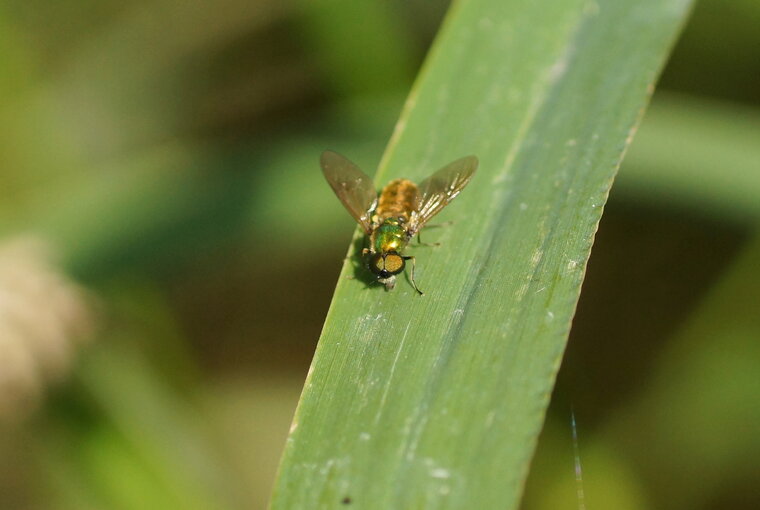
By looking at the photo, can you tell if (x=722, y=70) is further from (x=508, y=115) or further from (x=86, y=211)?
(x=86, y=211)

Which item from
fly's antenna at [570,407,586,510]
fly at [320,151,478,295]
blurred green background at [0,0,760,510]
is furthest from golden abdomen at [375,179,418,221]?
fly's antenna at [570,407,586,510]

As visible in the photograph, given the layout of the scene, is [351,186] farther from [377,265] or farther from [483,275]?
[483,275]

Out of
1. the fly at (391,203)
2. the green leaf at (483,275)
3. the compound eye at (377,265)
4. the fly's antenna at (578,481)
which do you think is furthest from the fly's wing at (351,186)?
the fly's antenna at (578,481)

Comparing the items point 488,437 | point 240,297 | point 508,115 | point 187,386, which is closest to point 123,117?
point 240,297

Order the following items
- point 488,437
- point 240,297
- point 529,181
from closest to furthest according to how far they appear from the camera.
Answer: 1. point 488,437
2. point 529,181
3. point 240,297

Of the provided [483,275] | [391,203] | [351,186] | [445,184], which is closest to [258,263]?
[351,186]

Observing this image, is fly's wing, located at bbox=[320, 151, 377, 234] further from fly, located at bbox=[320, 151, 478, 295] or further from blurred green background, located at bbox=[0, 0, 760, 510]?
blurred green background, located at bbox=[0, 0, 760, 510]

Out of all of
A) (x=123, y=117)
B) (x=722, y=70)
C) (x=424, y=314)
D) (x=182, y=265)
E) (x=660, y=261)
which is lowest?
(x=182, y=265)
